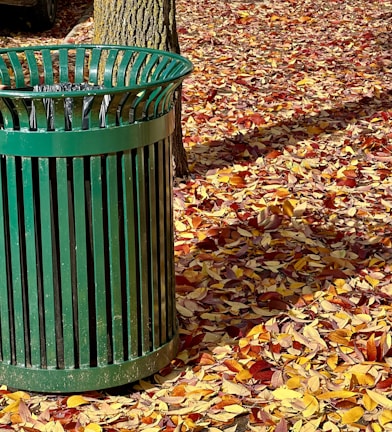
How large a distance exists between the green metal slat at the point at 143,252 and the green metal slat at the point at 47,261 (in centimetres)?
35

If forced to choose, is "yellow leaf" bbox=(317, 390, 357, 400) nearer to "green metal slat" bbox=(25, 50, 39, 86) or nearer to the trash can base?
the trash can base

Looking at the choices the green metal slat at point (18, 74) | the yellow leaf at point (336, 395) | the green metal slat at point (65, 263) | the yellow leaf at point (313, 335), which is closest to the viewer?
the green metal slat at point (65, 263)

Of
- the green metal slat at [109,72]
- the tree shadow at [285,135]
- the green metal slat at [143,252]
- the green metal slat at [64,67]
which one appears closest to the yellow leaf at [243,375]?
the green metal slat at [143,252]

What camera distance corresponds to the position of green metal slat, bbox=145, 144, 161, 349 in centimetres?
335

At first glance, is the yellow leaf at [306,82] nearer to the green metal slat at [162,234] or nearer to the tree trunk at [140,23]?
the tree trunk at [140,23]

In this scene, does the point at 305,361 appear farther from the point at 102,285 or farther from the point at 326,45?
the point at 326,45

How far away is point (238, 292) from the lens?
4430 mm

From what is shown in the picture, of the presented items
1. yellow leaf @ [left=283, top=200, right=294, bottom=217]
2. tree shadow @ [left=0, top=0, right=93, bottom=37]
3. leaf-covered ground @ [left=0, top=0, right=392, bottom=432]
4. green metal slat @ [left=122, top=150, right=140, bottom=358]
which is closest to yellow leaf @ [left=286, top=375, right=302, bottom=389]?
leaf-covered ground @ [left=0, top=0, right=392, bottom=432]

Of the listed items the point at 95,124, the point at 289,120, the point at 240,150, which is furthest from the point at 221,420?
the point at 289,120

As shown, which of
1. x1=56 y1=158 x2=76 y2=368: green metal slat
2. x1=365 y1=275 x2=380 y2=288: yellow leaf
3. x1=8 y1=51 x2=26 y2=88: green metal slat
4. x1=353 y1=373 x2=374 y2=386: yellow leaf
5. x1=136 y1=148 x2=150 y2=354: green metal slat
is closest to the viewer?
x1=56 y1=158 x2=76 y2=368: green metal slat

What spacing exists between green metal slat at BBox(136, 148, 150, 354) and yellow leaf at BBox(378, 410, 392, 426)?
3.18 ft

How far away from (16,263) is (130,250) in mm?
433

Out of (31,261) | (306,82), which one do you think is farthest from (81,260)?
(306,82)

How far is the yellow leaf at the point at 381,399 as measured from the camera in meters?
3.46
